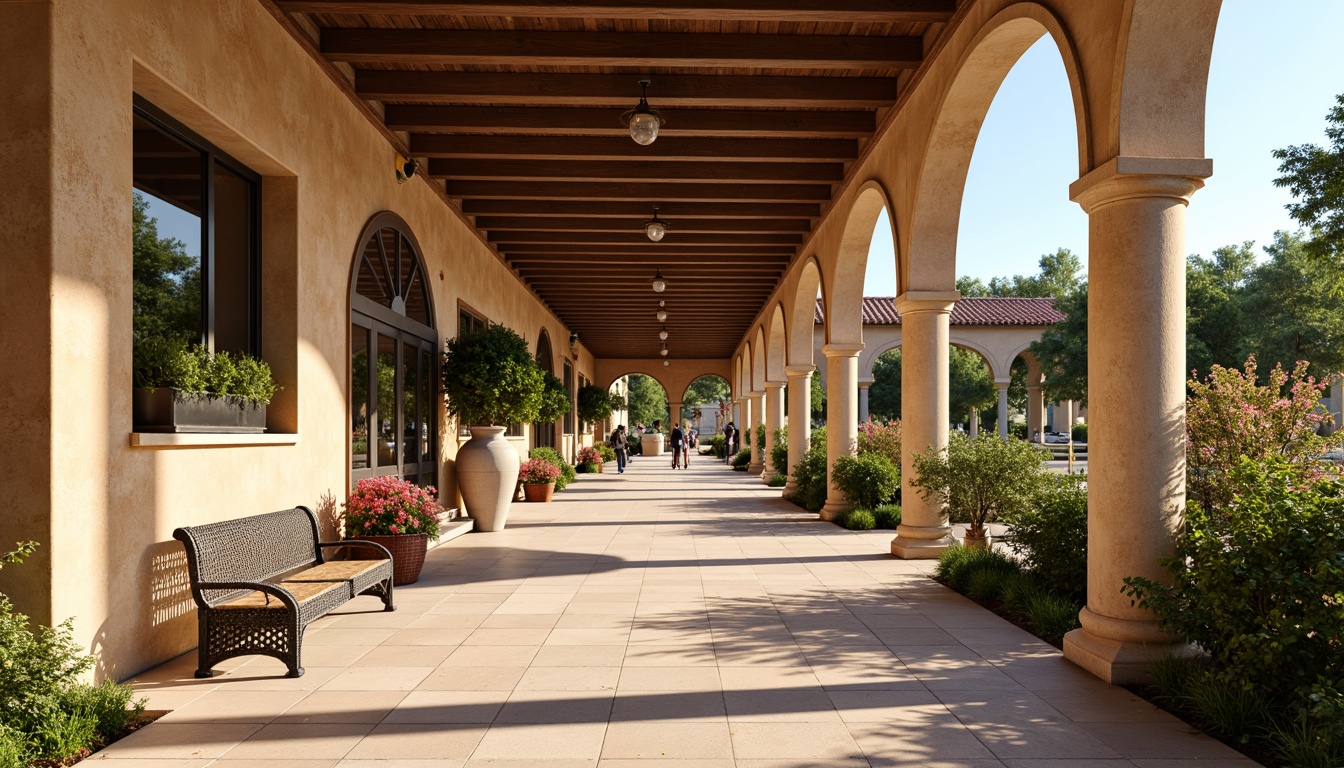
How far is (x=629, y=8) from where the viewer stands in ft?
20.9

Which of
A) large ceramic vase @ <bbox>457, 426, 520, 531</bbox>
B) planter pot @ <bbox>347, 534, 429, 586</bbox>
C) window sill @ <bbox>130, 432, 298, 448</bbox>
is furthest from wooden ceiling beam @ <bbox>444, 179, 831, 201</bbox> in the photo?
window sill @ <bbox>130, 432, 298, 448</bbox>

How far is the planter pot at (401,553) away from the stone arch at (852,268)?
18.2 ft

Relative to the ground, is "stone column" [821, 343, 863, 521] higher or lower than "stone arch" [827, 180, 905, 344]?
lower

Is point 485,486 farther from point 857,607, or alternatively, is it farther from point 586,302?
point 586,302

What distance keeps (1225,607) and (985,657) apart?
152cm

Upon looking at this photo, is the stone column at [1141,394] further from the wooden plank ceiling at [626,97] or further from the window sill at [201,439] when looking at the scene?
the window sill at [201,439]

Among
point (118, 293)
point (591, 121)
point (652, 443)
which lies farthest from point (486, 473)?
point (652, 443)

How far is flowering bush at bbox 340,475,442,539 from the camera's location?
7.49 m

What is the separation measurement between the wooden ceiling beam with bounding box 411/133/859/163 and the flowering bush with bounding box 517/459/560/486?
7.75 metres

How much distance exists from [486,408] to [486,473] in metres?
0.86

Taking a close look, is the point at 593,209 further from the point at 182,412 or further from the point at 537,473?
the point at 182,412

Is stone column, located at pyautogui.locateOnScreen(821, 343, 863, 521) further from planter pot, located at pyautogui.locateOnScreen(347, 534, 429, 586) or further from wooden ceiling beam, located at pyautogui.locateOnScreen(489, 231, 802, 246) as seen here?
planter pot, located at pyautogui.locateOnScreen(347, 534, 429, 586)

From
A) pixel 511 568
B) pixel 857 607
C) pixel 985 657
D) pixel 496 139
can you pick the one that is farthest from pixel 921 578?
pixel 496 139

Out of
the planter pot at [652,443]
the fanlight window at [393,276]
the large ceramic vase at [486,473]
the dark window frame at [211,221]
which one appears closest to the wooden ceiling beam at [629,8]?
the dark window frame at [211,221]
